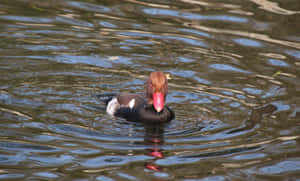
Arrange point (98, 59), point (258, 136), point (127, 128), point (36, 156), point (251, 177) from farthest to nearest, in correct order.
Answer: point (98, 59), point (127, 128), point (258, 136), point (36, 156), point (251, 177)

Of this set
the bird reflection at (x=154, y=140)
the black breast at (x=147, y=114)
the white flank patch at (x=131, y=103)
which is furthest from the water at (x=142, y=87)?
the white flank patch at (x=131, y=103)

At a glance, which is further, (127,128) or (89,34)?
(89,34)

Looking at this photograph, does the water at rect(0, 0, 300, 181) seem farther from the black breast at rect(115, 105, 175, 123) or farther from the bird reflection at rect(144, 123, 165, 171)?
the black breast at rect(115, 105, 175, 123)

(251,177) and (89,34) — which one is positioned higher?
(89,34)

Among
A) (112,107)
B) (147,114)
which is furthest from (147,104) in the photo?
(112,107)

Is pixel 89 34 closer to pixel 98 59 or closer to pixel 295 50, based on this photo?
pixel 98 59

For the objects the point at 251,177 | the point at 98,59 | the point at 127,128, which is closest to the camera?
the point at 251,177

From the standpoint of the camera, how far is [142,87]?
1048 cm

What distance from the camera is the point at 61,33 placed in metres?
12.8

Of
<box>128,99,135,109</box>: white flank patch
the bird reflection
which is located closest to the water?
the bird reflection

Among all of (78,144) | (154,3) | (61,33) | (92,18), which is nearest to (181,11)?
(154,3)

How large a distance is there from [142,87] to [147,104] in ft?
3.96

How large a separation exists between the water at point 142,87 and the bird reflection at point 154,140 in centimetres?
2

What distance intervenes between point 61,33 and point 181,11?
3229 mm
